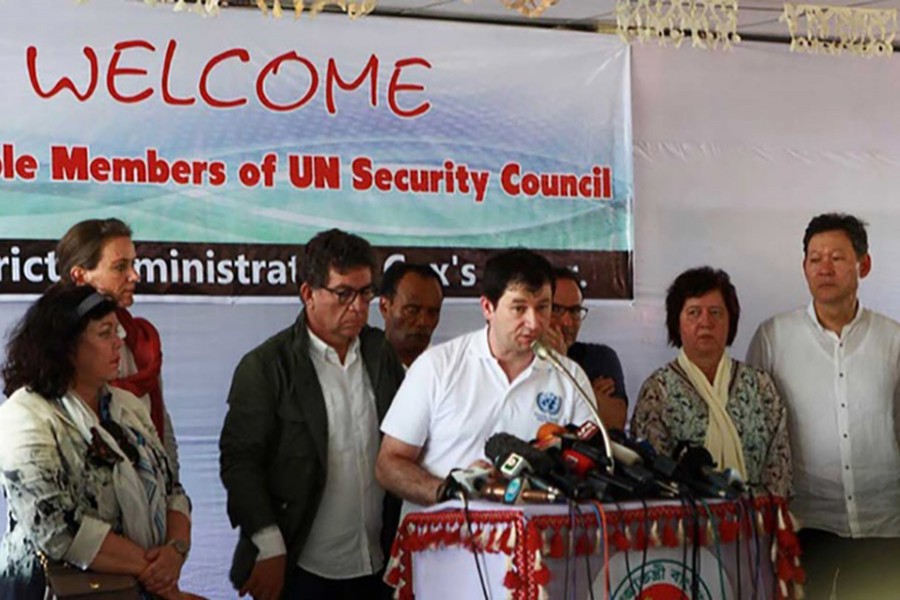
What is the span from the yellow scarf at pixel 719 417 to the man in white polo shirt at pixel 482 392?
3.01 feet

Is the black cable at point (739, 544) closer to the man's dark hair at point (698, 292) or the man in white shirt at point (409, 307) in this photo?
the man's dark hair at point (698, 292)

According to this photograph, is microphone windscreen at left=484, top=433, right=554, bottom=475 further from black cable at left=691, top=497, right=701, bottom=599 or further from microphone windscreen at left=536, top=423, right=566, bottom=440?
black cable at left=691, top=497, right=701, bottom=599

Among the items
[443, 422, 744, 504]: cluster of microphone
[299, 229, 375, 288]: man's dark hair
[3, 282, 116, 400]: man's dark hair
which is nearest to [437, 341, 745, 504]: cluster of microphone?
[443, 422, 744, 504]: cluster of microphone

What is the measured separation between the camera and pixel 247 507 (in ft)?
15.4

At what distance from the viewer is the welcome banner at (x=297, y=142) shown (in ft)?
17.5

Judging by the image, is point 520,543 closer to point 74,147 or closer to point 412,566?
point 412,566

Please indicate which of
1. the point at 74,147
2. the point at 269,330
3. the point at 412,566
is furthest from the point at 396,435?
the point at 74,147

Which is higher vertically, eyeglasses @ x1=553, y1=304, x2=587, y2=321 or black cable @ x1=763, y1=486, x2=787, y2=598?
eyeglasses @ x1=553, y1=304, x2=587, y2=321

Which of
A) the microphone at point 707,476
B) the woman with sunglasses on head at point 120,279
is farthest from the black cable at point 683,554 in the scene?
the woman with sunglasses on head at point 120,279

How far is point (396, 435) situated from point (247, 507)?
0.55 m

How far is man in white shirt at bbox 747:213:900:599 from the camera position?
5539 millimetres

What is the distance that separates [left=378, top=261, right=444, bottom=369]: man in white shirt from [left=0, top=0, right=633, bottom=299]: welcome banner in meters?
0.30

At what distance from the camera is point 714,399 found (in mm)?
5367

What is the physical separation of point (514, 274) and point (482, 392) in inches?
13.6
